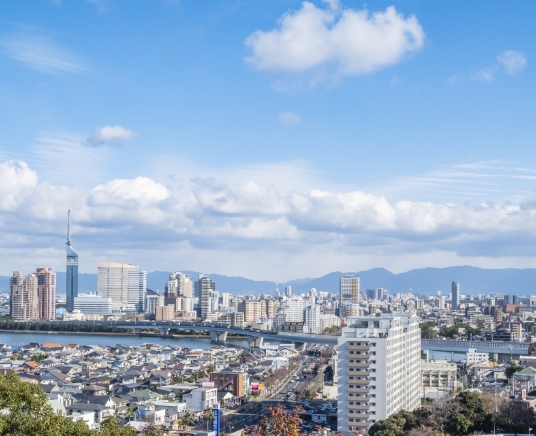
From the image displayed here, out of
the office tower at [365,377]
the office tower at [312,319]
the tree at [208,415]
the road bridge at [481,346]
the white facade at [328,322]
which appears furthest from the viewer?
the white facade at [328,322]

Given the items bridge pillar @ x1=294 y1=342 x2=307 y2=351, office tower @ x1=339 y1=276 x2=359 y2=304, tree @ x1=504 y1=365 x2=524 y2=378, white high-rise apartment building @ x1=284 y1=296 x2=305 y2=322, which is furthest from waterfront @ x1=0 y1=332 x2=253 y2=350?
office tower @ x1=339 y1=276 x2=359 y2=304

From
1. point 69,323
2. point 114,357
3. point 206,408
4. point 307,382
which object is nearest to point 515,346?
point 307,382

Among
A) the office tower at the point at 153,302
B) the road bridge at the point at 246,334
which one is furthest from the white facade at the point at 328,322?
the office tower at the point at 153,302

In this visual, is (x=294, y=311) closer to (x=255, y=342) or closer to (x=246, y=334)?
(x=246, y=334)

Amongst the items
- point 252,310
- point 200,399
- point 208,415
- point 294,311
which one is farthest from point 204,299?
point 208,415

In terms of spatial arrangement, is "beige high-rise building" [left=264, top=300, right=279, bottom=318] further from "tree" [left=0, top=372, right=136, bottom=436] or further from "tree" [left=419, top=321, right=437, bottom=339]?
"tree" [left=0, top=372, right=136, bottom=436]

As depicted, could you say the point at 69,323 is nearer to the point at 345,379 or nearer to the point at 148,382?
the point at 148,382

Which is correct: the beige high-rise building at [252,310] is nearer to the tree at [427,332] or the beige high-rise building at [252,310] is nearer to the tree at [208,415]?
the tree at [427,332]
